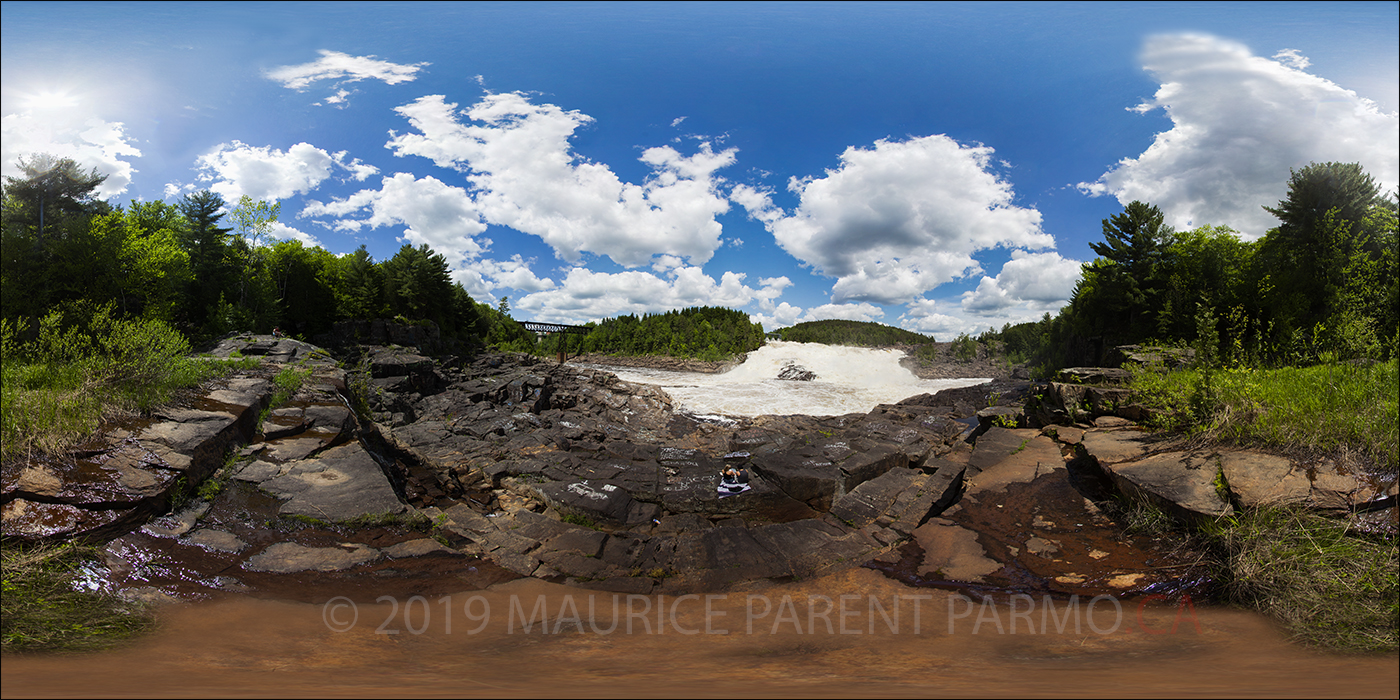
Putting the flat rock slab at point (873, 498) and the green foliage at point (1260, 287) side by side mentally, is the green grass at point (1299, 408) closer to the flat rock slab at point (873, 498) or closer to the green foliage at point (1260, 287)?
the green foliage at point (1260, 287)

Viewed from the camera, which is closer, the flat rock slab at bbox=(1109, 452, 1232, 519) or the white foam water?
the flat rock slab at bbox=(1109, 452, 1232, 519)

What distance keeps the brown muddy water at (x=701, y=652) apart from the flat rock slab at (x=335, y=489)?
146cm

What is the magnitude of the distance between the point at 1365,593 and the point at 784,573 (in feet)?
12.4

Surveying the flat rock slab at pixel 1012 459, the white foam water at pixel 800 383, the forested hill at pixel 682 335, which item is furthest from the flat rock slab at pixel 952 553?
the forested hill at pixel 682 335

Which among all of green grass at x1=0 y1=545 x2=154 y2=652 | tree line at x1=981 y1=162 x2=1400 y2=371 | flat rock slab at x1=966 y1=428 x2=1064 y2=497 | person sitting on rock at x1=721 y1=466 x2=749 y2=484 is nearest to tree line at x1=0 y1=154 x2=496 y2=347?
green grass at x1=0 y1=545 x2=154 y2=652

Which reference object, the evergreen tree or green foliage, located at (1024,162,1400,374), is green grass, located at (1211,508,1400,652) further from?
the evergreen tree

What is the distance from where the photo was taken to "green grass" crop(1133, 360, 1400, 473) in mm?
3852

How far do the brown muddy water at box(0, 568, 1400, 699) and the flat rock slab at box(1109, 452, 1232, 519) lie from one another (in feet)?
3.65

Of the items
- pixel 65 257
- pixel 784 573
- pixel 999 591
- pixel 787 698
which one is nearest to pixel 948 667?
pixel 787 698

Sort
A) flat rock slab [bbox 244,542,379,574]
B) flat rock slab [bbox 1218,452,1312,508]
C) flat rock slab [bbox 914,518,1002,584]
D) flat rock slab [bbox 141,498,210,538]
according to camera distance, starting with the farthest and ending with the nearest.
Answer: flat rock slab [bbox 914,518,1002,584] < flat rock slab [bbox 141,498,210,538] < flat rock slab [bbox 244,542,379,574] < flat rock slab [bbox 1218,452,1312,508]

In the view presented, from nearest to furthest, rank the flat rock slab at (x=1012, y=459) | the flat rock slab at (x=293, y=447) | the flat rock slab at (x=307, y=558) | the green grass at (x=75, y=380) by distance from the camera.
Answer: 1. the flat rock slab at (x=307, y=558)
2. the green grass at (x=75, y=380)
3. the flat rock slab at (x=293, y=447)
4. the flat rock slab at (x=1012, y=459)

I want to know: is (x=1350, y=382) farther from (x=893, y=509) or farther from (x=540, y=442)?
(x=540, y=442)

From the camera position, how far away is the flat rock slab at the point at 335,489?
471 cm

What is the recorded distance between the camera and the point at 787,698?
2186 mm
